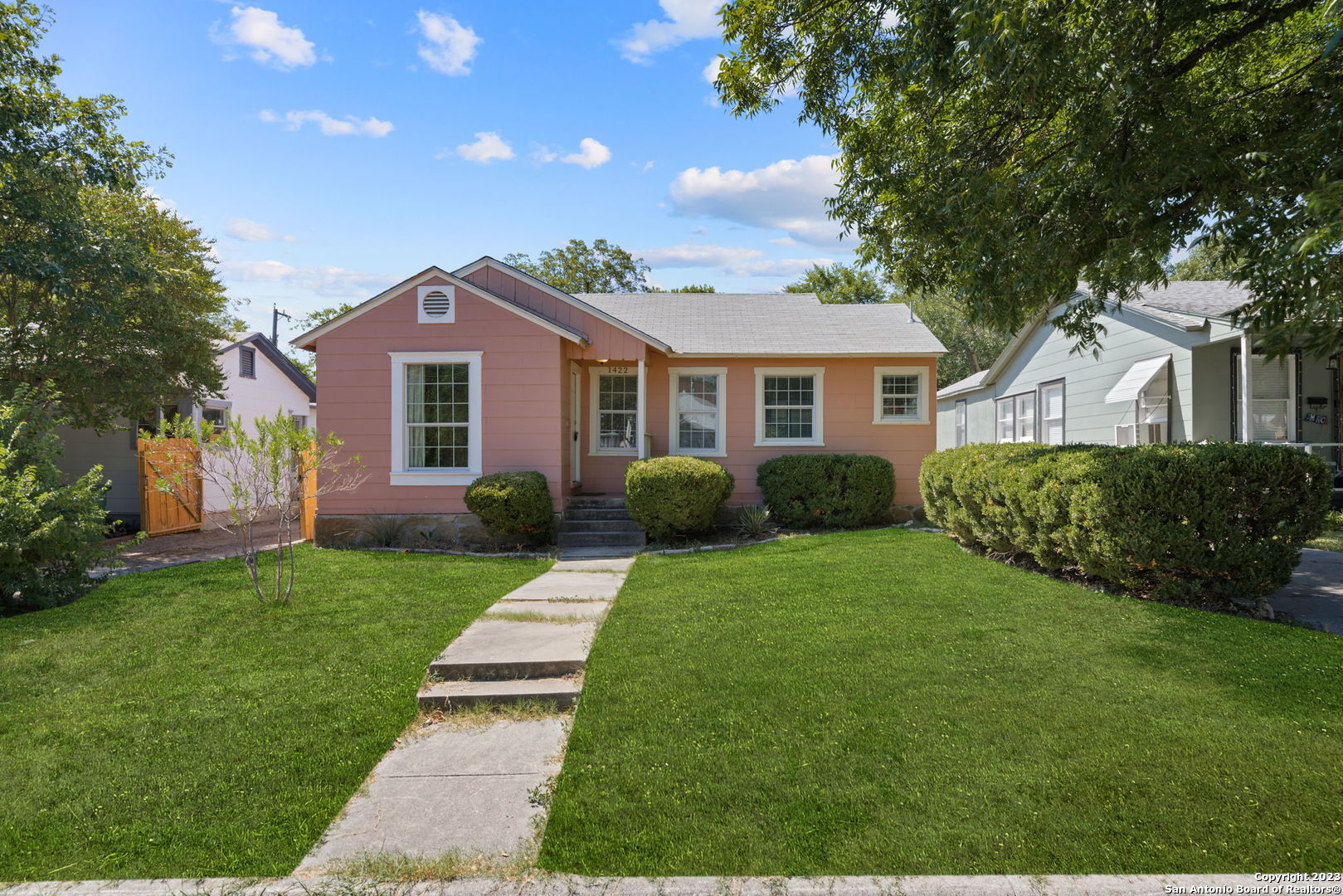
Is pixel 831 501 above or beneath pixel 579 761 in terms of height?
above

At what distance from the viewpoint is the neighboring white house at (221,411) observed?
1445 centimetres

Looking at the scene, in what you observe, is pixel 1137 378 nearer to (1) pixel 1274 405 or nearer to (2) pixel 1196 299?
(2) pixel 1196 299

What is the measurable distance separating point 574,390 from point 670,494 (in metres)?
3.48

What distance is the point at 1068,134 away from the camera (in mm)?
5988

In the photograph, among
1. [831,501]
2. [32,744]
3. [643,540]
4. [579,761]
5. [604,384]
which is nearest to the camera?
[579,761]

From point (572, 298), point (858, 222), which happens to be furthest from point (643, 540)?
point (858, 222)

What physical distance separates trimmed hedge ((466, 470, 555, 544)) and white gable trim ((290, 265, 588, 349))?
2348mm

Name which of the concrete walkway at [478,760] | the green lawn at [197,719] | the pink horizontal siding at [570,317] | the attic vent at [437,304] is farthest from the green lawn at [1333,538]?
the attic vent at [437,304]

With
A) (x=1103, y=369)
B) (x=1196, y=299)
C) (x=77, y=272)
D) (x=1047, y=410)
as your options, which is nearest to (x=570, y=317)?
(x=77, y=272)

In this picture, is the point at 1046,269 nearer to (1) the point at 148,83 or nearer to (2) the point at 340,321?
(2) the point at 340,321

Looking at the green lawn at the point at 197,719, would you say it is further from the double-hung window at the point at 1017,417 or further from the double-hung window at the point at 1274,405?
the double-hung window at the point at 1017,417

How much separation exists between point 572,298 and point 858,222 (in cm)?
567

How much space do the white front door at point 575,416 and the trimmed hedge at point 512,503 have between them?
1909 millimetres

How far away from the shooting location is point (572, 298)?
38.7 feet
